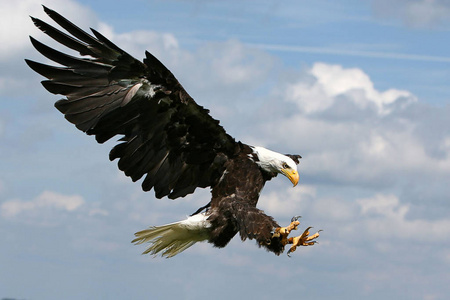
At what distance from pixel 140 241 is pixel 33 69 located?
87.0 inches

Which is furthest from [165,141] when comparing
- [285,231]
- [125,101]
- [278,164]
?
[285,231]

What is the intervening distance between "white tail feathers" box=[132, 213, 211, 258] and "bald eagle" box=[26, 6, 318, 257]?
0.01m

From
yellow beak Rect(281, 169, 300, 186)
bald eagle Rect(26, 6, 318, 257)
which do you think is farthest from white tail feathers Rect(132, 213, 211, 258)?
yellow beak Rect(281, 169, 300, 186)

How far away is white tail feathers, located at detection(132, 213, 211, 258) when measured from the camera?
9.71m

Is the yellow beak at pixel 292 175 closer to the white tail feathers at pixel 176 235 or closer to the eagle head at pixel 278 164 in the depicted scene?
the eagle head at pixel 278 164

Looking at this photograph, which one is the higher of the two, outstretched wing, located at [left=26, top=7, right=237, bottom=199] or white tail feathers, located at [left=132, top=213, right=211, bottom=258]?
outstretched wing, located at [left=26, top=7, right=237, bottom=199]

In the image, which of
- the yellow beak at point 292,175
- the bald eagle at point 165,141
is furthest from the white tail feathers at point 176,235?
the yellow beak at point 292,175

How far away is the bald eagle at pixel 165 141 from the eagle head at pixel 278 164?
0.03 ft

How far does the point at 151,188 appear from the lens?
1004 centimetres

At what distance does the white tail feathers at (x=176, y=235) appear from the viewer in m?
9.71

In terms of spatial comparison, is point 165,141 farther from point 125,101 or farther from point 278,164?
point 278,164

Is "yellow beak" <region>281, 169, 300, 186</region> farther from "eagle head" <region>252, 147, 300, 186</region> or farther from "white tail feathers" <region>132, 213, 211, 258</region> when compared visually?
"white tail feathers" <region>132, 213, 211, 258</region>

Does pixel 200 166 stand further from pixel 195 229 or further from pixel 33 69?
pixel 33 69

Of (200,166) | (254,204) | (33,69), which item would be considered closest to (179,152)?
(200,166)
